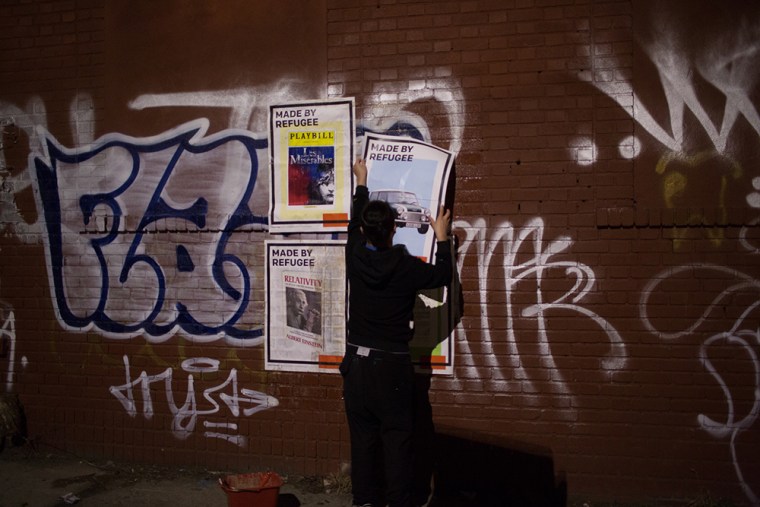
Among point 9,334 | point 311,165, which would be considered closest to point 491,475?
point 311,165

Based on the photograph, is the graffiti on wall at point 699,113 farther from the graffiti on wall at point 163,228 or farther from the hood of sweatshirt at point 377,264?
the hood of sweatshirt at point 377,264

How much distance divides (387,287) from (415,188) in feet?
3.38

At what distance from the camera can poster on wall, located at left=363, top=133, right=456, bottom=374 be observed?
463 centimetres

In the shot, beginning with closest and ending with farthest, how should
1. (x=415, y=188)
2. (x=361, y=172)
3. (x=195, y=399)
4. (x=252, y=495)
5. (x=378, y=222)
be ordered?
(x=378, y=222) → (x=252, y=495) → (x=361, y=172) → (x=415, y=188) → (x=195, y=399)

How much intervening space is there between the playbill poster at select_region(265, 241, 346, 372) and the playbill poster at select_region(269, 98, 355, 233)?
20 cm

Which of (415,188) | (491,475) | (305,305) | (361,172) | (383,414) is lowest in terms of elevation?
(491,475)

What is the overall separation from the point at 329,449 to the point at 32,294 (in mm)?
2998

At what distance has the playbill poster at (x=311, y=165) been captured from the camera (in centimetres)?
502

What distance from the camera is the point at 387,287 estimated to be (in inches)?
154

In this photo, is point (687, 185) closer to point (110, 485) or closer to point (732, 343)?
point (732, 343)

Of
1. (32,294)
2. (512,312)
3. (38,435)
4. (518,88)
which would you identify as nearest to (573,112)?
(518,88)

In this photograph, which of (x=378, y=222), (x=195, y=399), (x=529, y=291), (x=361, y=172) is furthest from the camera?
(x=195, y=399)

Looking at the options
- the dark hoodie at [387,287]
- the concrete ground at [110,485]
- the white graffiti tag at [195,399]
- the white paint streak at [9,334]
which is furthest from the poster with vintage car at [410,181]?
the white paint streak at [9,334]

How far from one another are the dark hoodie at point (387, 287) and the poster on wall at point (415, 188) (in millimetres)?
615
